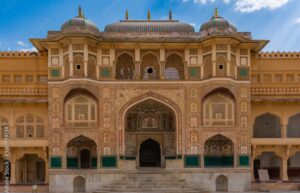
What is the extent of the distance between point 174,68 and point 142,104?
287cm

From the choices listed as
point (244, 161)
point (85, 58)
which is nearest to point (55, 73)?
point (85, 58)

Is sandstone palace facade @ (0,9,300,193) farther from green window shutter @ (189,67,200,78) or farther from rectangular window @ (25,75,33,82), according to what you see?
rectangular window @ (25,75,33,82)

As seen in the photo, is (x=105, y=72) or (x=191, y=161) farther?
(x=105, y=72)

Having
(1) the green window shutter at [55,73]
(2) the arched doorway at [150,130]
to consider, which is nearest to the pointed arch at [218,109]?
(2) the arched doorway at [150,130]

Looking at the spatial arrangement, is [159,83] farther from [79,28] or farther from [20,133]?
[20,133]

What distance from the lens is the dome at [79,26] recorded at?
72.4ft

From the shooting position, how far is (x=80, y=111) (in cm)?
2200

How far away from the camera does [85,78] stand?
21688 millimetres

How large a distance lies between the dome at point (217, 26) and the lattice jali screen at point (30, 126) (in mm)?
11319

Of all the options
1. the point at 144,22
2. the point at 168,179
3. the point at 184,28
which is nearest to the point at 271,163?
the point at 168,179

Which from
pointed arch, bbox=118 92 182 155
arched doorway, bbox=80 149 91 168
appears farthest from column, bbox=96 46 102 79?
arched doorway, bbox=80 149 91 168

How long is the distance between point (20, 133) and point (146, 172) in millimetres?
8102

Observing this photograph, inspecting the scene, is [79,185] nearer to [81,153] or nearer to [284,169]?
[81,153]

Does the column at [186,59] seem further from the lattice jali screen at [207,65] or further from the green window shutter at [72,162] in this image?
the green window shutter at [72,162]
